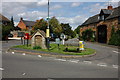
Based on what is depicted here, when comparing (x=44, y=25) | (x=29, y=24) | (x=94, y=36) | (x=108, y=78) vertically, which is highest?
(x=29, y=24)

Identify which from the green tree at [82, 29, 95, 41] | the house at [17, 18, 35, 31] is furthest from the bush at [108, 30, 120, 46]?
the house at [17, 18, 35, 31]

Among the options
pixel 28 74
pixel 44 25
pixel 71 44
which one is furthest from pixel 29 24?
pixel 28 74

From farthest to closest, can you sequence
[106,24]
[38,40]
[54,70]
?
[106,24], [38,40], [54,70]

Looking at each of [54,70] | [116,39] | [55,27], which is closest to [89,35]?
[55,27]

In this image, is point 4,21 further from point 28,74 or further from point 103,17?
point 28,74

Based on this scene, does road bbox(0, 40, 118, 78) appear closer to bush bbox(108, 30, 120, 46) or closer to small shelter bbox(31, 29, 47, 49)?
small shelter bbox(31, 29, 47, 49)

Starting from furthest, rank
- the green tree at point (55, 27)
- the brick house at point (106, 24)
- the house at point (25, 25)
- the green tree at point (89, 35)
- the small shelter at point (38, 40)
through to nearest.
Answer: the house at point (25, 25), the green tree at point (55, 27), the green tree at point (89, 35), the brick house at point (106, 24), the small shelter at point (38, 40)

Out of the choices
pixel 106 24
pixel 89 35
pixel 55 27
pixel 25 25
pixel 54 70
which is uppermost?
pixel 25 25

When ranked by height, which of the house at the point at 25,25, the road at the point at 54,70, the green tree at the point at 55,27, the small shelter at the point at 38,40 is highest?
the house at the point at 25,25

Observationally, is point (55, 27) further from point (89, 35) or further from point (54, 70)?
point (54, 70)

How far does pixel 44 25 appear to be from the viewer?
133 feet

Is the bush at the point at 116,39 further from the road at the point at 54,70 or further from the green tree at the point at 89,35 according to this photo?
the road at the point at 54,70

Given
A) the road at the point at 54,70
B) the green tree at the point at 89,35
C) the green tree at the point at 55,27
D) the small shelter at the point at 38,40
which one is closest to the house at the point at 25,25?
the green tree at the point at 55,27

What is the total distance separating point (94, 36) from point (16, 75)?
33.6 m
